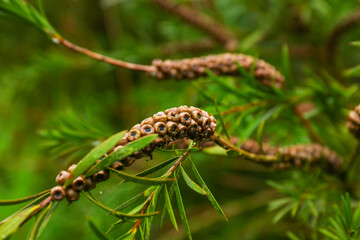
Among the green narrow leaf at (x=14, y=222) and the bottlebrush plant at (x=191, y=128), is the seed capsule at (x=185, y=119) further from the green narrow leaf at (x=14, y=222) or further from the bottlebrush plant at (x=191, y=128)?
the green narrow leaf at (x=14, y=222)

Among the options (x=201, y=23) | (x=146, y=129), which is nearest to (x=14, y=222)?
(x=146, y=129)

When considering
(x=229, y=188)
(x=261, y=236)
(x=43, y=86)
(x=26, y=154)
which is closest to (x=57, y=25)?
(x=43, y=86)

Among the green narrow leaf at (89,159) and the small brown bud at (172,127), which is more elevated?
the small brown bud at (172,127)

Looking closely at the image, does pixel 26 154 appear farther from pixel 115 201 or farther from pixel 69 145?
pixel 115 201

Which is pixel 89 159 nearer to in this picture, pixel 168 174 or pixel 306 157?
pixel 168 174

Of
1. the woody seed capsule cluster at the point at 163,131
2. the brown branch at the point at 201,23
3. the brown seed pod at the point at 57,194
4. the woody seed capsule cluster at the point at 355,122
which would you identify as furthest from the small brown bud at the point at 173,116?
the brown branch at the point at 201,23

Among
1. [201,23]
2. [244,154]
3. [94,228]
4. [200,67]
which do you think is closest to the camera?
[94,228]

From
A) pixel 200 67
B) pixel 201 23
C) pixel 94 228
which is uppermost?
pixel 201 23
